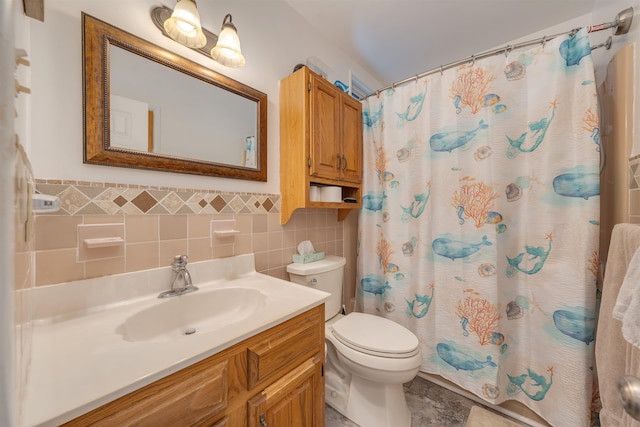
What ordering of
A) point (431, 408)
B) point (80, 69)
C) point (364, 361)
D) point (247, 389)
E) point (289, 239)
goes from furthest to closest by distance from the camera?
point (289, 239)
point (431, 408)
point (364, 361)
point (80, 69)
point (247, 389)

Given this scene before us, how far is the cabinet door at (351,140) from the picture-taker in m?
1.58

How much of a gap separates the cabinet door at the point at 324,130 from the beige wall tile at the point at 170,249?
0.73 metres

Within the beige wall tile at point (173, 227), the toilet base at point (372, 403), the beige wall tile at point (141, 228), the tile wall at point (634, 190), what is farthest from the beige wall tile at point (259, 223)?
the tile wall at point (634, 190)

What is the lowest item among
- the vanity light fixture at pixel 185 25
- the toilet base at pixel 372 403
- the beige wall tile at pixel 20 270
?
the toilet base at pixel 372 403

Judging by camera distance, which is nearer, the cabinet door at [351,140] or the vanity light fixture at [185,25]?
the vanity light fixture at [185,25]

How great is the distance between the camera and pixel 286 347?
2.55 ft

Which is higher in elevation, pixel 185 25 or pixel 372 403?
pixel 185 25

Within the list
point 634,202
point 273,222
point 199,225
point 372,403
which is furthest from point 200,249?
point 634,202

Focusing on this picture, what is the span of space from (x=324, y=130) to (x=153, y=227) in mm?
1010

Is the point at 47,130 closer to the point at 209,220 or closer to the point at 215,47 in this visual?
the point at 209,220

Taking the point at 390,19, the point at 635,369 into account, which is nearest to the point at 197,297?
the point at 635,369

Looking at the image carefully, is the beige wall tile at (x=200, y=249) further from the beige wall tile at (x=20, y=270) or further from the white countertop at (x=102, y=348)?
the beige wall tile at (x=20, y=270)

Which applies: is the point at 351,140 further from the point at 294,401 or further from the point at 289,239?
the point at 294,401

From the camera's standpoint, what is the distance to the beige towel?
680 mm
